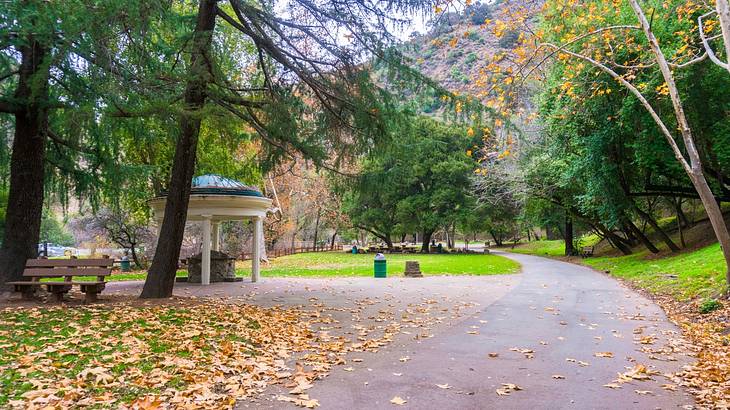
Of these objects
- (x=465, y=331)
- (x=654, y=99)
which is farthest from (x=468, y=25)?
(x=654, y=99)

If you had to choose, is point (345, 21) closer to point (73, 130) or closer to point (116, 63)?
point (116, 63)

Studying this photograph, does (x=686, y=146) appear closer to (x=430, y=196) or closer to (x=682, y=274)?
(x=682, y=274)

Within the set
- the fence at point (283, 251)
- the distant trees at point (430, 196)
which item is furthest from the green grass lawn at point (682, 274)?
the fence at point (283, 251)

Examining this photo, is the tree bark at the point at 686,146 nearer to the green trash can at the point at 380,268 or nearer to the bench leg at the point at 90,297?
the green trash can at the point at 380,268

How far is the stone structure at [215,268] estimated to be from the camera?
1584 cm

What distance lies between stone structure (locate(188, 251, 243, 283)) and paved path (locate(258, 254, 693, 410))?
30.5ft

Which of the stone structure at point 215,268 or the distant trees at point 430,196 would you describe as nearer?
the stone structure at point 215,268

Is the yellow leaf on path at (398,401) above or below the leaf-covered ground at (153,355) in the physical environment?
below

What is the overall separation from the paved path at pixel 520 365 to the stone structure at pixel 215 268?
9307mm

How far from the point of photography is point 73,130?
317 inches

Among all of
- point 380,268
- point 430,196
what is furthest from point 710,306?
point 430,196

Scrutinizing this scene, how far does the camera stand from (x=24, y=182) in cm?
1032

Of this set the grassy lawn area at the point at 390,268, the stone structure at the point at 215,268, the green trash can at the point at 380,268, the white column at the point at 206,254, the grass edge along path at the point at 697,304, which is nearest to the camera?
the grass edge along path at the point at 697,304

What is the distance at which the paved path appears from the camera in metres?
4.55
